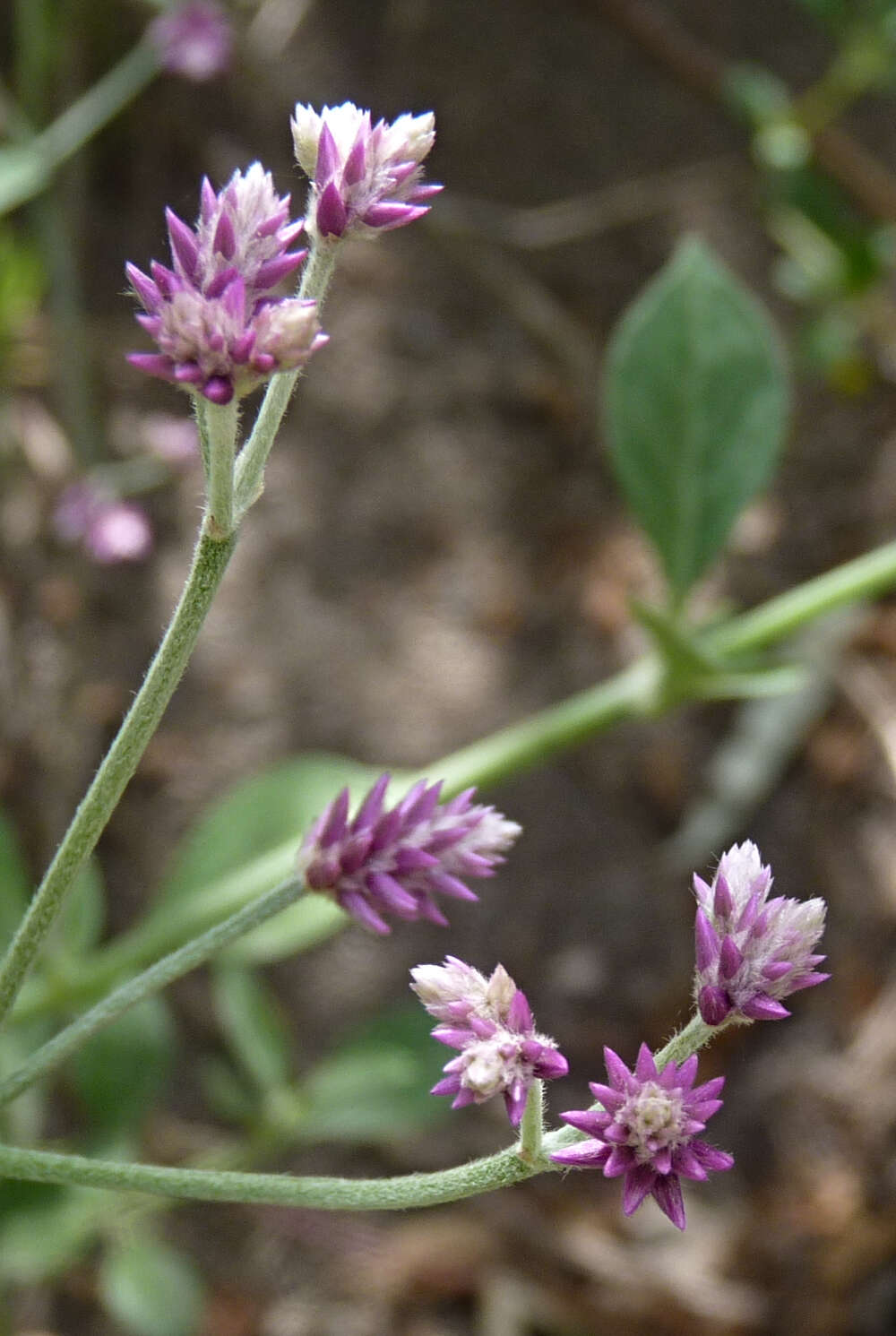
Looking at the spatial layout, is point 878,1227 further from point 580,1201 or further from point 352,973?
point 352,973

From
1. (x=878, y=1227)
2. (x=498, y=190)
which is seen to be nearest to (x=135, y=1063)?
(x=878, y=1227)

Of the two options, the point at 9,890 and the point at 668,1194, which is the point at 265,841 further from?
the point at 668,1194

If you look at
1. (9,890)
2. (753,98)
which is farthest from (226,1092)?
(753,98)

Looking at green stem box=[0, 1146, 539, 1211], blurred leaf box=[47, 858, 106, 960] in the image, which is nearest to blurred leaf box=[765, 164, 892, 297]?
blurred leaf box=[47, 858, 106, 960]

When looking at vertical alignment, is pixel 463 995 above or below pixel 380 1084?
below

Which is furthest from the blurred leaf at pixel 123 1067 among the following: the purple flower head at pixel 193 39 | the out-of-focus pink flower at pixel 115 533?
the purple flower head at pixel 193 39

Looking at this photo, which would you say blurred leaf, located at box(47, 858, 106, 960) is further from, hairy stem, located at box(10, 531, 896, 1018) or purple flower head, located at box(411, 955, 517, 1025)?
purple flower head, located at box(411, 955, 517, 1025)
